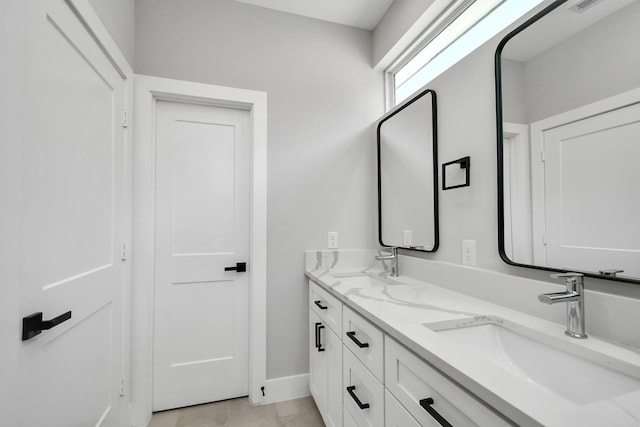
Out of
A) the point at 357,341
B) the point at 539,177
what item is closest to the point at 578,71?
the point at 539,177

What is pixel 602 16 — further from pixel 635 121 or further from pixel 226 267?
pixel 226 267

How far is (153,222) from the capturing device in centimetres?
187

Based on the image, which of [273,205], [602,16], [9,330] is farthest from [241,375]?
[602,16]

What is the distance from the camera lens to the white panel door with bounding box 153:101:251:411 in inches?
76.3

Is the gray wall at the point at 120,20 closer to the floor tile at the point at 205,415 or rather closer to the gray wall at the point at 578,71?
the gray wall at the point at 578,71

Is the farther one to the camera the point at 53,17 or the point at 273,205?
the point at 273,205

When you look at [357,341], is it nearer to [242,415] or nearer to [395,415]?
[395,415]

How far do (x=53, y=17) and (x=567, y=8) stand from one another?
5.70 feet

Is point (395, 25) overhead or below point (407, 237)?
overhead

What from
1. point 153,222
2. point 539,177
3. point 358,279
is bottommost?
point 358,279

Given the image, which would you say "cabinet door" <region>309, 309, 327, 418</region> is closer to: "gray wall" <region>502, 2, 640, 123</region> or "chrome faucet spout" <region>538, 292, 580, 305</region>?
"chrome faucet spout" <region>538, 292, 580, 305</region>

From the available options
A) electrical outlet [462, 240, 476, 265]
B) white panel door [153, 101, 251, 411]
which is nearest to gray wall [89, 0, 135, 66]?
white panel door [153, 101, 251, 411]

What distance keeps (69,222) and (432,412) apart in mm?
1401

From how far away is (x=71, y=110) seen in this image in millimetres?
1135
